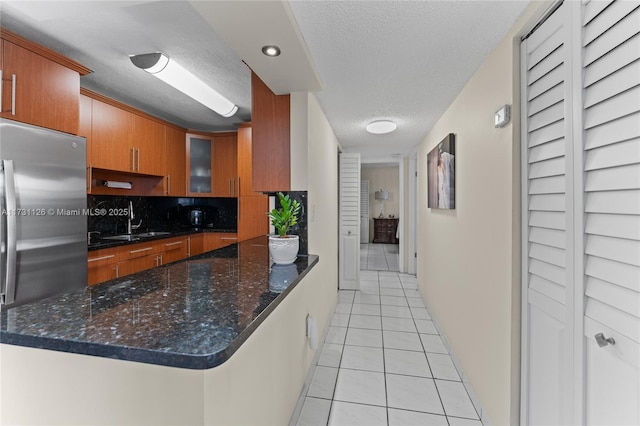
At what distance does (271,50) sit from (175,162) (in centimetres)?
285

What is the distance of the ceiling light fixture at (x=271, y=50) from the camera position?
58.3 inches

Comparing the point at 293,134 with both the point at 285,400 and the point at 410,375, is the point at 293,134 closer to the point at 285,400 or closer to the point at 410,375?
the point at 285,400

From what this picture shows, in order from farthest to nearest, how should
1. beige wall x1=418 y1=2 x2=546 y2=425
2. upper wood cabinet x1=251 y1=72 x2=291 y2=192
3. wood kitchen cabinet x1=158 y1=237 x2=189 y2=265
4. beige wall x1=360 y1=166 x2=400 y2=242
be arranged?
beige wall x1=360 y1=166 x2=400 y2=242 → wood kitchen cabinet x1=158 y1=237 x2=189 y2=265 → upper wood cabinet x1=251 y1=72 x2=291 y2=192 → beige wall x1=418 y1=2 x2=546 y2=425

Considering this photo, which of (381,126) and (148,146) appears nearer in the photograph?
(381,126)

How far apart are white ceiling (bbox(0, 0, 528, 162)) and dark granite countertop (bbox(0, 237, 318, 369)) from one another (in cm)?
115

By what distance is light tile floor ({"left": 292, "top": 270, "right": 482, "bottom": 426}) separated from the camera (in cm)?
179

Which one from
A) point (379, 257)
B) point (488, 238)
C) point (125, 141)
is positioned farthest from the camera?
point (379, 257)

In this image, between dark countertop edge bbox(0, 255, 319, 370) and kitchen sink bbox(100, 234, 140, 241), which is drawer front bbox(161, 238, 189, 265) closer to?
kitchen sink bbox(100, 234, 140, 241)

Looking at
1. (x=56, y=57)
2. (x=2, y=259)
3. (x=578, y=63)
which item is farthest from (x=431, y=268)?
(x=56, y=57)

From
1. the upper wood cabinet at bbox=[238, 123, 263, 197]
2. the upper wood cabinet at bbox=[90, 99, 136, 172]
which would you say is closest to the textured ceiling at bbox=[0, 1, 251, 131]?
the upper wood cabinet at bbox=[90, 99, 136, 172]

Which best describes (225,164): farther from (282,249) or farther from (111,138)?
(282,249)

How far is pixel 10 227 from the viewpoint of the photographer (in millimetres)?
1729

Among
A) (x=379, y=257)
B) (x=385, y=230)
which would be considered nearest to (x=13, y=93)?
(x=379, y=257)

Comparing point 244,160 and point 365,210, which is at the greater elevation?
point 244,160
